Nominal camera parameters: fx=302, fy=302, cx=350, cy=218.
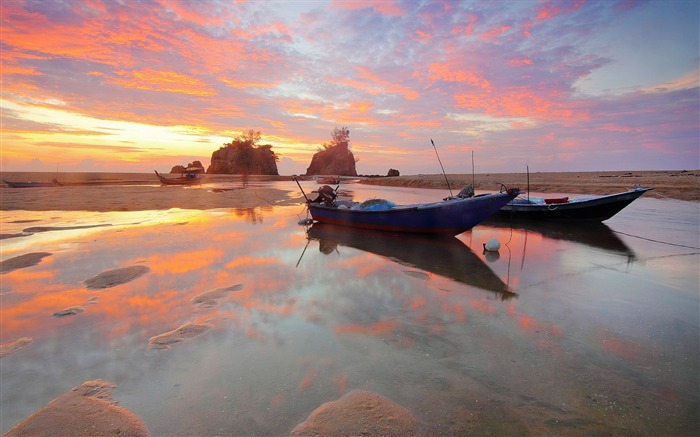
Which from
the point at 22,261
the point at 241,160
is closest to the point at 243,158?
the point at 241,160

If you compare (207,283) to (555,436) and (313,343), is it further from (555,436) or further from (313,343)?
(555,436)

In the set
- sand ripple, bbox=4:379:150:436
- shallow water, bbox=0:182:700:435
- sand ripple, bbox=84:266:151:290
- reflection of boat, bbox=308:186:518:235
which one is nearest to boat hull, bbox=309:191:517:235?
reflection of boat, bbox=308:186:518:235

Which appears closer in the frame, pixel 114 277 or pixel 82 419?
pixel 82 419

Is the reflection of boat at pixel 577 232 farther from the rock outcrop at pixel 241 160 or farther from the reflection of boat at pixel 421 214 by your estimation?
the rock outcrop at pixel 241 160

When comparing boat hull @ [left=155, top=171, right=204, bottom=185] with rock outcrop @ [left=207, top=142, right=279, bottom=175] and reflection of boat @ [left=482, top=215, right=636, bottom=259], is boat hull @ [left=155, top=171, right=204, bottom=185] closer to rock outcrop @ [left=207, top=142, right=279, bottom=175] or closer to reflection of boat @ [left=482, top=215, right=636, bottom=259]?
rock outcrop @ [left=207, top=142, right=279, bottom=175]

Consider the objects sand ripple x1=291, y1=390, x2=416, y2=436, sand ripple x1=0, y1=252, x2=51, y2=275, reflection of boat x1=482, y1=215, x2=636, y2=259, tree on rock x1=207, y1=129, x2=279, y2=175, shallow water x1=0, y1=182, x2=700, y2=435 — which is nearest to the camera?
sand ripple x1=291, y1=390, x2=416, y2=436

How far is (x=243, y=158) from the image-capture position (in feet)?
322

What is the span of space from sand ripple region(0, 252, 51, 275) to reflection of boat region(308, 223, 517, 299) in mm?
9328

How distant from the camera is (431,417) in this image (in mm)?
3674

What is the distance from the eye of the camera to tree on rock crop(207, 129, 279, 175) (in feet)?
321

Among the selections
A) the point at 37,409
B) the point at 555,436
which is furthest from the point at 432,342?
the point at 37,409

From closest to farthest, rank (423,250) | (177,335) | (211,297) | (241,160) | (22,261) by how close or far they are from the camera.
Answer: (177,335)
(211,297)
(22,261)
(423,250)
(241,160)

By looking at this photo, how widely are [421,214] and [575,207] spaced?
1030cm

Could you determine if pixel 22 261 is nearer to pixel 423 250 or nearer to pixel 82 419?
pixel 82 419
